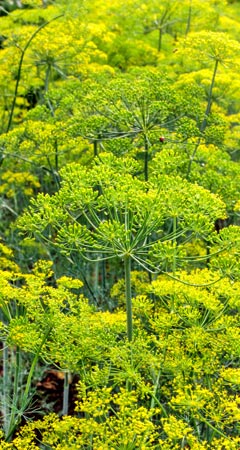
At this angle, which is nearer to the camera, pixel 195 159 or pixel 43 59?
pixel 195 159

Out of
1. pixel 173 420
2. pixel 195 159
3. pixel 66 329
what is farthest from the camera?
pixel 195 159

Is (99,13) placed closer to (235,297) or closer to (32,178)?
(32,178)

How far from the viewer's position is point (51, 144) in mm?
5203

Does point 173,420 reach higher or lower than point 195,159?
lower

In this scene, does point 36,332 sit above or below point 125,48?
below

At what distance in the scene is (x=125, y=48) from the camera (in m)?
7.25

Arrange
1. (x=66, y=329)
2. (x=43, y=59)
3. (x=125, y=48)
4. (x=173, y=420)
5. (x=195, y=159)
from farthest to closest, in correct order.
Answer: (x=125, y=48) → (x=43, y=59) → (x=195, y=159) → (x=66, y=329) → (x=173, y=420)

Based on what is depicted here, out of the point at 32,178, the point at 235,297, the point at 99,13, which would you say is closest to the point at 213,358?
the point at 235,297

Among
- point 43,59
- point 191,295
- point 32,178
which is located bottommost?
point 32,178

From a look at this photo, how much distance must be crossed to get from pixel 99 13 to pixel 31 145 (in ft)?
9.41

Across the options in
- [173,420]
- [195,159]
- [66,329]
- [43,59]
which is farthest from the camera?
[43,59]

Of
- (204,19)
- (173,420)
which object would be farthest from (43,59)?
(173,420)

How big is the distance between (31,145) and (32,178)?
137cm

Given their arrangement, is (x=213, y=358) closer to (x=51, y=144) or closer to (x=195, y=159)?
(x=195, y=159)
